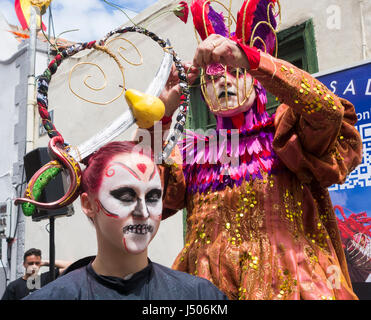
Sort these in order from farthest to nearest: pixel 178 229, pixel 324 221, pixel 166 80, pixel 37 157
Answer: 1. pixel 178 229
2. pixel 37 157
3. pixel 324 221
4. pixel 166 80

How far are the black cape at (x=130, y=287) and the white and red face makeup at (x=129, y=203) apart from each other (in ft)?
0.33

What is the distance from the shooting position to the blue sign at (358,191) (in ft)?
9.12

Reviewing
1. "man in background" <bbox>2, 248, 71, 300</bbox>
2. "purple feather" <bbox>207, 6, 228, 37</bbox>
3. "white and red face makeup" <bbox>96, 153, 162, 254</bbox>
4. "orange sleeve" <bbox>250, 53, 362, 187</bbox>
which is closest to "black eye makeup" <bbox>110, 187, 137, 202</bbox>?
"white and red face makeup" <bbox>96, 153, 162, 254</bbox>

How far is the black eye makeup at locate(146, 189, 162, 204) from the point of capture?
4.59 ft

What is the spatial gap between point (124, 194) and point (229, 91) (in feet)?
2.14

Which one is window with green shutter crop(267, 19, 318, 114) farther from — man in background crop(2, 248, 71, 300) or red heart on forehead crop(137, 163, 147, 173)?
red heart on forehead crop(137, 163, 147, 173)

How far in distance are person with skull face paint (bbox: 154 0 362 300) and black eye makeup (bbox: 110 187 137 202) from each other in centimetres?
44

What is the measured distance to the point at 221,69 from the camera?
183 centimetres

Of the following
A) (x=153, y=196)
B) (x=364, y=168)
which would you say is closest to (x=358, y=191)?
(x=364, y=168)

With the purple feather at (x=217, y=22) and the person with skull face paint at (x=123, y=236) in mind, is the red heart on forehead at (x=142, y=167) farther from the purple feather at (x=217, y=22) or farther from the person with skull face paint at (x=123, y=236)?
the purple feather at (x=217, y=22)
